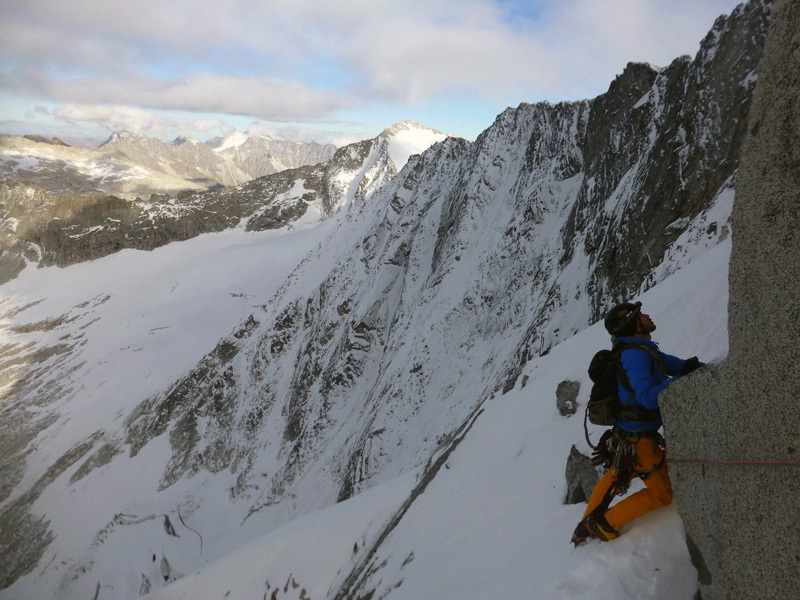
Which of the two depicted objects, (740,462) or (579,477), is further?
(579,477)

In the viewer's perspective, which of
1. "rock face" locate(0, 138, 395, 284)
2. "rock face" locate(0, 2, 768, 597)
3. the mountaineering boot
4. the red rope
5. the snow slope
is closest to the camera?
the red rope

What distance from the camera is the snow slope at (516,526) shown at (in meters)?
4.58

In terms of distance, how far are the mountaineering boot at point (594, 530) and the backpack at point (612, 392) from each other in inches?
38.8

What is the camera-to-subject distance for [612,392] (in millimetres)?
4672

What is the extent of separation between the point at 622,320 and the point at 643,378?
2.04 feet

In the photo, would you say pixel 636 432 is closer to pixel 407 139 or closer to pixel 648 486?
pixel 648 486

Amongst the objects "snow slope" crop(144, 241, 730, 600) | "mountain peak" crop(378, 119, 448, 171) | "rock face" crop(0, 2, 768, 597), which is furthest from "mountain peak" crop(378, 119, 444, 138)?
"snow slope" crop(144, 241, 730, 600)

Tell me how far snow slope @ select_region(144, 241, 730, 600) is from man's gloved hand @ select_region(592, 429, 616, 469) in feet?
2.14

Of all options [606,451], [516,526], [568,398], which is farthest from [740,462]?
[568,398]

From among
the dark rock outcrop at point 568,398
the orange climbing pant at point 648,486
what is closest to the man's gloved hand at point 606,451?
the orange climbing pant at point 648,486

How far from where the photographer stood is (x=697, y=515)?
4.20 metres

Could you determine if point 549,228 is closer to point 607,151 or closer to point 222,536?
point 607,151

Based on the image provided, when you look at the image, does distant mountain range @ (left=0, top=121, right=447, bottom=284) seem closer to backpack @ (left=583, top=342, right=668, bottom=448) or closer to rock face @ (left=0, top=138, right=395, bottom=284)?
rock face @ (left=0, top=138, right=395, bottom=284)

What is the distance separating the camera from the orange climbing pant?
182 inches
